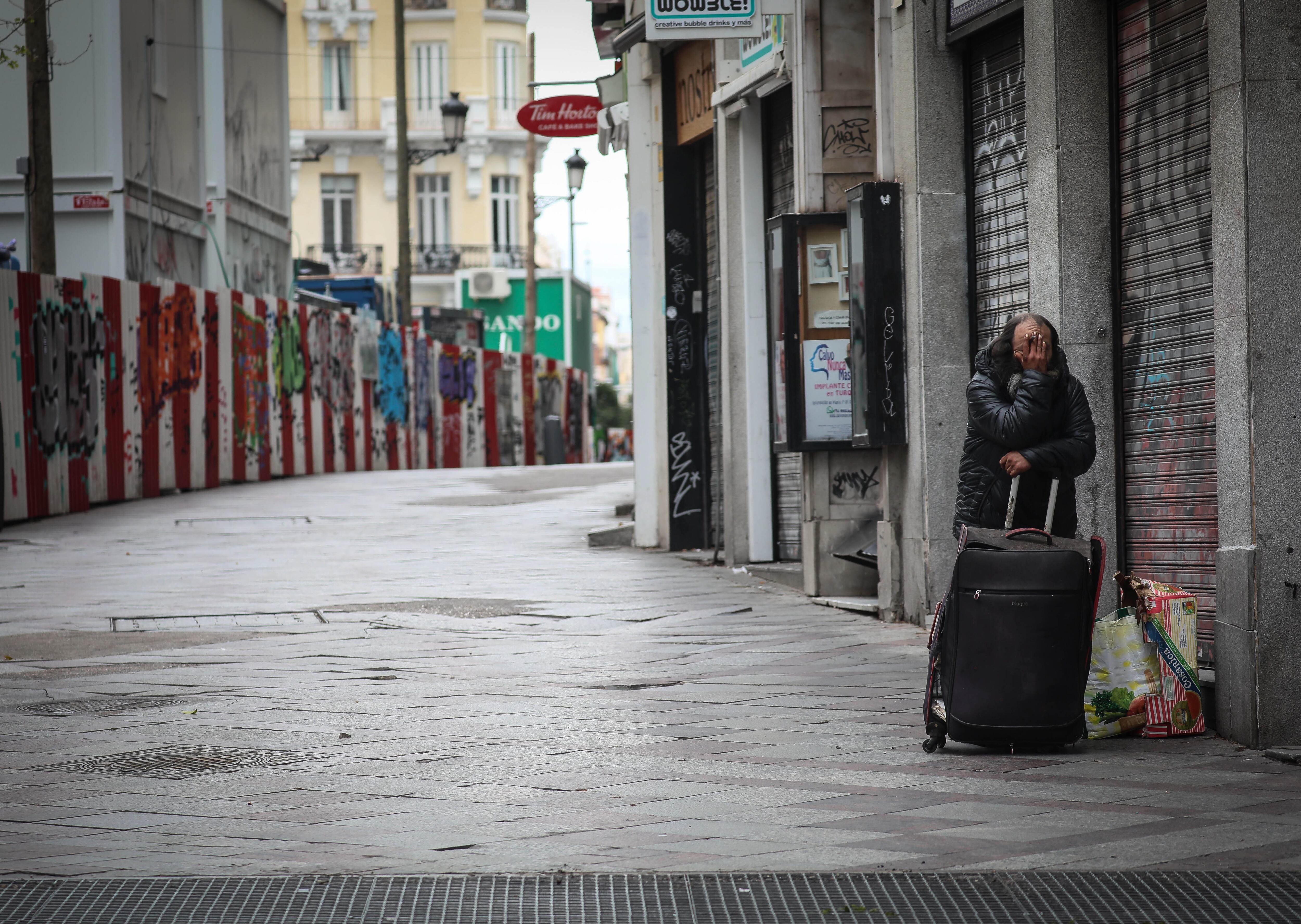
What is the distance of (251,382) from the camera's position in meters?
25.5

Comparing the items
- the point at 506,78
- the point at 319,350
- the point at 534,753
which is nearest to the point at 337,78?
the point at 506,78

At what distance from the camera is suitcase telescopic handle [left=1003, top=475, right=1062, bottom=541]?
630 cm

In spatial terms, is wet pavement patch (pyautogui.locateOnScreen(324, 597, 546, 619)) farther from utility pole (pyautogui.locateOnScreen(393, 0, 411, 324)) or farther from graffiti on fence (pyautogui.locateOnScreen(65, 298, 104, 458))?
utility pole (pyautogui.locateOnScreen(393, 0, 411, 324))

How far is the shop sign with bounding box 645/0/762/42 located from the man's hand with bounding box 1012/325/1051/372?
5368 millimetres

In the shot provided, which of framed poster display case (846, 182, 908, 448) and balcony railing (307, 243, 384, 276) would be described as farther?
balcony railing (307, 243, 384, 276)

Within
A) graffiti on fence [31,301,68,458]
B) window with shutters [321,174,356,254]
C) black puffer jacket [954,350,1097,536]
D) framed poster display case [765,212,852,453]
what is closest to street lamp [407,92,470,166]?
graffiti on fence [31,301,68,458]

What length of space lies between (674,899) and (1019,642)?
88.4 inches

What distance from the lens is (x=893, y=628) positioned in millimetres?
9766

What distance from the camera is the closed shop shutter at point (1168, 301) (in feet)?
23.3

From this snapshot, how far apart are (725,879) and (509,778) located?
5.06 feet

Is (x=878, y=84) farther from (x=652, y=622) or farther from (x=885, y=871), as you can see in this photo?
(x=885, y=871)

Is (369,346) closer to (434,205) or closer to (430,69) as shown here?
(434,205)

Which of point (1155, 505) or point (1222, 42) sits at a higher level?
point (1222, 42)

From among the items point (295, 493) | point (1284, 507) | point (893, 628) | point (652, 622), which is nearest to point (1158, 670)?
point (1284, 507)
